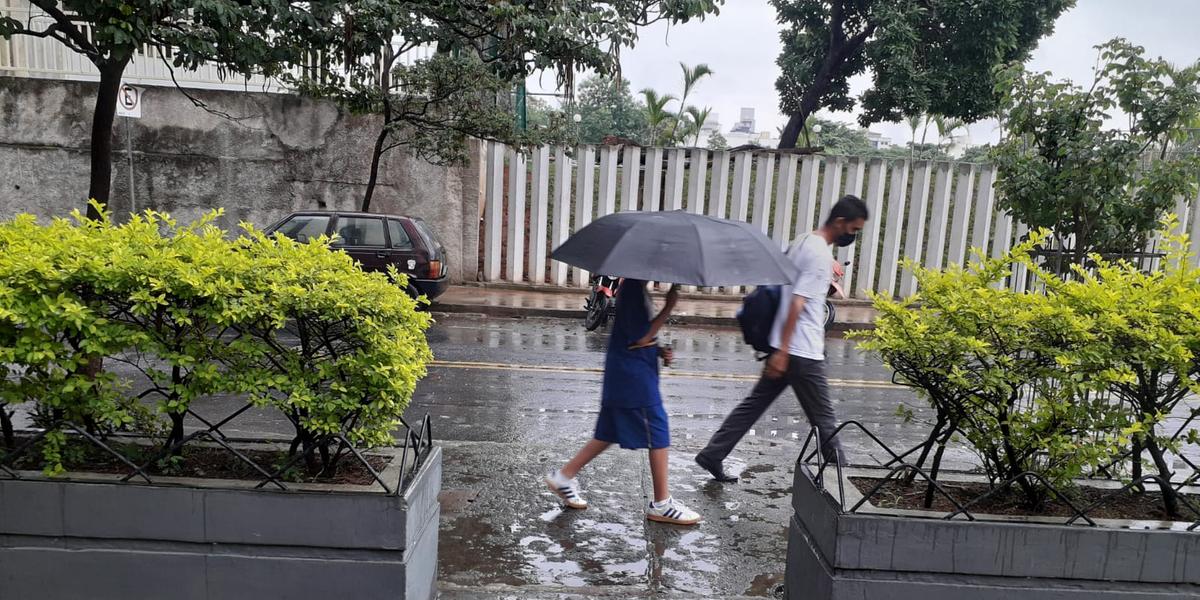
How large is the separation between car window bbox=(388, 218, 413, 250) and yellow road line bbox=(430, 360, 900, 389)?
3157 mm

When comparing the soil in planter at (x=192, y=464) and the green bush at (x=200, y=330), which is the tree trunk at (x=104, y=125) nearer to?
the green bush at (x=200, y=330)

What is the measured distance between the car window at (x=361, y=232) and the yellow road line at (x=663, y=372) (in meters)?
3.33

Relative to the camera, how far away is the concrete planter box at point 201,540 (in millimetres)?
3188

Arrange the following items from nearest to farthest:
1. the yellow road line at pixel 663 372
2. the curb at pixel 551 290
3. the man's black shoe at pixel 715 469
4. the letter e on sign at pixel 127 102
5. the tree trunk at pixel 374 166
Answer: the man's black shoe at pixel 715 469, the yellow road line at pixel 663 372, the letter e on sign at pixel 127 102, the tree trunk at pixel 374 166, the curb at pixel 551 290

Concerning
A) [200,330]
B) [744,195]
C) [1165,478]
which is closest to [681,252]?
[200,330]

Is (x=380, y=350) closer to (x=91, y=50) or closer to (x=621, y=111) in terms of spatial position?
(x=91, y=50)

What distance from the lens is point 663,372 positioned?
9.38m

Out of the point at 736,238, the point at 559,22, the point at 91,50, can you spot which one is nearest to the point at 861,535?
the point at 736,238

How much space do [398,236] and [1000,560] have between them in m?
10.0

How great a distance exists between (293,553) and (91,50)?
451 centimetres

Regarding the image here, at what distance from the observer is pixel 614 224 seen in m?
4.49

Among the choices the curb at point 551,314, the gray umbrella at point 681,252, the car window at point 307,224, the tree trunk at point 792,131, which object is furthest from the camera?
the tree trunk at point 792,131

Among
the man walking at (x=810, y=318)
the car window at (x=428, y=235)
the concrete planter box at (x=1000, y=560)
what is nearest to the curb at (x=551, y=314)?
the car window at (x=428, y=235)

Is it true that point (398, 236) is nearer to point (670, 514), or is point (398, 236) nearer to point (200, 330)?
point (670, 514)
